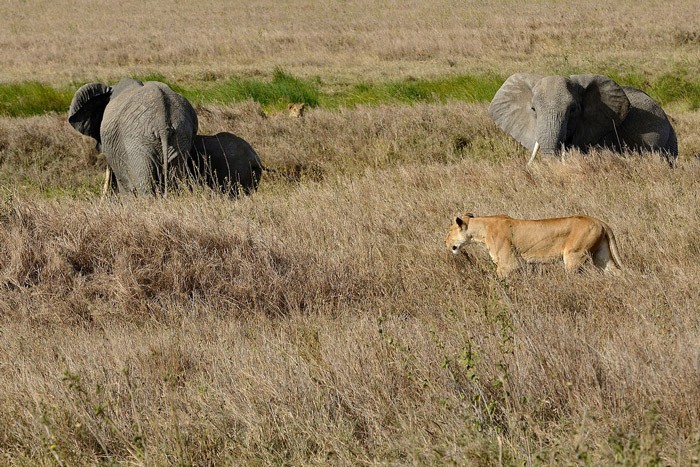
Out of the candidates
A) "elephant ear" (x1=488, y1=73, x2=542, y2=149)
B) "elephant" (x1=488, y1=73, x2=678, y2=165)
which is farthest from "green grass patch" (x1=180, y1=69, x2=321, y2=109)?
"elephant" (x1=488, y1=73, x2=678, y2=165)

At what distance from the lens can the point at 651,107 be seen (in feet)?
43.2

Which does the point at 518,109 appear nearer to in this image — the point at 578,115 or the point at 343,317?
the point at 578,115

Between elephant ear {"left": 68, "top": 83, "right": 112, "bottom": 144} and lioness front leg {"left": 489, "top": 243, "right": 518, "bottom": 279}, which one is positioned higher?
elephant ear {"left": 68, "top": 83, "right": 112, "bottom": 144}

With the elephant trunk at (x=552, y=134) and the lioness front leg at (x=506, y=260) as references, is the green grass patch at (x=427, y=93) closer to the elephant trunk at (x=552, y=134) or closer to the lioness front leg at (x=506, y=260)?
the elephant trunk at (x=552, y=134)

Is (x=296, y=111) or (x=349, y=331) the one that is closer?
(x=349, y=331)

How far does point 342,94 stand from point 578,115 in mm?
9909

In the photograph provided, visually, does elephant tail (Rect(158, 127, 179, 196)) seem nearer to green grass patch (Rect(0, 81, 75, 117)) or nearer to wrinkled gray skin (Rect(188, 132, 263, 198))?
wrinkled gray skin (Rect(188, 132, 263, 198))

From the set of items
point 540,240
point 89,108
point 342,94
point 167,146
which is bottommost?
point 342,94

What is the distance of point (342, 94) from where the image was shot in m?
21.6

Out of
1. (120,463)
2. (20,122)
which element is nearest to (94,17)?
(20,122)

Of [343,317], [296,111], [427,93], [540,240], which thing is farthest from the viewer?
[427,93]

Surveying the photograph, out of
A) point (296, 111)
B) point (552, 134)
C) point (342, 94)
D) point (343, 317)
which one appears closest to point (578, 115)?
point (552, 134)

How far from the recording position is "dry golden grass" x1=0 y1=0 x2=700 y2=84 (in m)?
26.8

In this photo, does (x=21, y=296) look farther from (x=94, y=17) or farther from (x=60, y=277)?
(x=94, y=17)
